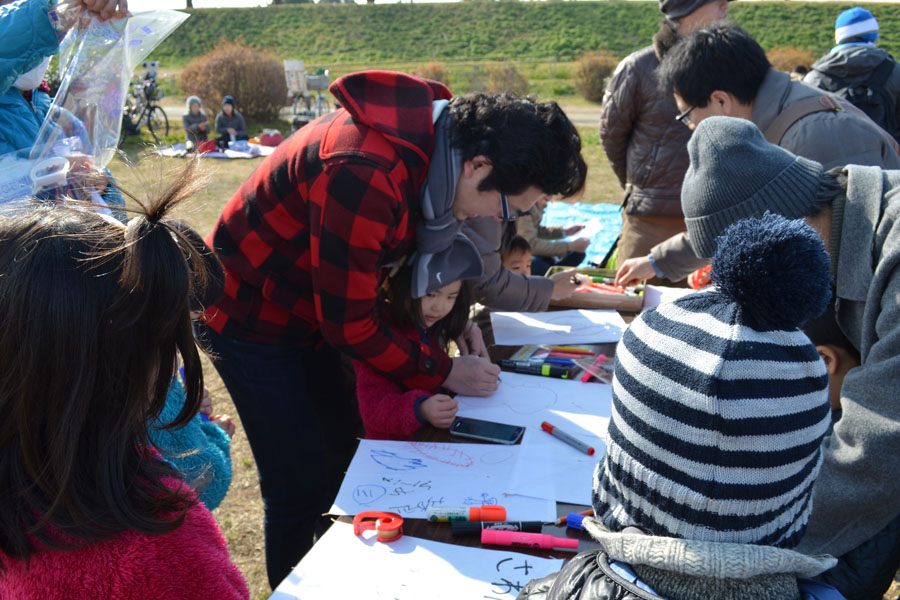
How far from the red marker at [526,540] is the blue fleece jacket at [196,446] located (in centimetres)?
53

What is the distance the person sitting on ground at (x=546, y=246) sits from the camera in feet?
12.5

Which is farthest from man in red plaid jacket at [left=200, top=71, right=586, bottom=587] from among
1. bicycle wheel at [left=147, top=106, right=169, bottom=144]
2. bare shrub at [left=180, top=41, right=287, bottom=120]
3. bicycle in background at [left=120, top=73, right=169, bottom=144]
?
bare shrub at [left=180, top=41, right=287, bottom=120]

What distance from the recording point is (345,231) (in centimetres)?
141

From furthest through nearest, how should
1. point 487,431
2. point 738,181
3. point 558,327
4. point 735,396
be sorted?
point 558,327
point 487,431
point 738,181
point 735,396

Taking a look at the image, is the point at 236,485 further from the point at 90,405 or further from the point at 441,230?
the point at 90,405

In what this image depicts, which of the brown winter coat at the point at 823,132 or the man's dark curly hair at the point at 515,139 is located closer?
the man's dark curly hair at the point at 515,139

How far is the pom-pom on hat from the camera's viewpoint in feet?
4.39

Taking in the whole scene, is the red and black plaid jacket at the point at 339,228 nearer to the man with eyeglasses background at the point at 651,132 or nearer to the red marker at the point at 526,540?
the red marker at the point at 526,540

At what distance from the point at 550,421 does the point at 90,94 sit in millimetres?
1451

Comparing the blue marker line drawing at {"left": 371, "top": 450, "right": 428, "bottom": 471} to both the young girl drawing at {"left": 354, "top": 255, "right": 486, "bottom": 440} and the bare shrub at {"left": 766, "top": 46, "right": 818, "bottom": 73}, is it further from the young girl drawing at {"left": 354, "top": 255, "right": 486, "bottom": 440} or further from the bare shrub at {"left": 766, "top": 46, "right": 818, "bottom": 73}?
the bare shrub at {"left": 766, "top": 46, "right": 818, "bottom": 73}

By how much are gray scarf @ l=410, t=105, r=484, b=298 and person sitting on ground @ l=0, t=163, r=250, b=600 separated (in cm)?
68

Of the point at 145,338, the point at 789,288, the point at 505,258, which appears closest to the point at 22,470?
the point at 145,338

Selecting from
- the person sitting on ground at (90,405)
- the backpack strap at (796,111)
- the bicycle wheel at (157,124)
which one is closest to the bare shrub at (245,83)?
the bicycle wheel at (157,124)

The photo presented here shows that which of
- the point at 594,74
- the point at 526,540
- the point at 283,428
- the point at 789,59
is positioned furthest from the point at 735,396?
the point at 789,59
